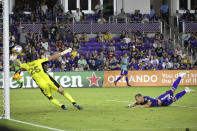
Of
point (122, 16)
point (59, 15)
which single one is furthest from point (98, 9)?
point (59, 15)

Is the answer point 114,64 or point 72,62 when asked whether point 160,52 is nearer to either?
point 114,64

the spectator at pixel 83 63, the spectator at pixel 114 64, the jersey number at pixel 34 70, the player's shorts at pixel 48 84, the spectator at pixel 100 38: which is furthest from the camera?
the spectator at pixel 100 38

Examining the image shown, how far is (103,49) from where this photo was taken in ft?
110

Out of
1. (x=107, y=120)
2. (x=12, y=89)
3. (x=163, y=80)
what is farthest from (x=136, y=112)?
(x=163, y=80)

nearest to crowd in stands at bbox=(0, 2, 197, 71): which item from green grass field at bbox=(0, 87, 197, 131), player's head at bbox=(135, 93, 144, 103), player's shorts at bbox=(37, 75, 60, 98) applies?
green grass field at bbox=(0, 87, 197, 131)

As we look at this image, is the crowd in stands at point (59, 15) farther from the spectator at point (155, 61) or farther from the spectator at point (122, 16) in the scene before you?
the spectator at point (155, 61)

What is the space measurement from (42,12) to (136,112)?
2163 cm

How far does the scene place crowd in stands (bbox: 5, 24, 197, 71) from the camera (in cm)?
3159

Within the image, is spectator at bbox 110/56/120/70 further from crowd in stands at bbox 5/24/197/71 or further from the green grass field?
the green grass field

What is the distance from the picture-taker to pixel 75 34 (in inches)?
1356

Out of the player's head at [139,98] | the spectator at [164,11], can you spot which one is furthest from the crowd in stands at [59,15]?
the player's head at [139,98]

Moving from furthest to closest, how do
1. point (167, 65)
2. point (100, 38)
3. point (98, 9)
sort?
point (98, 9)
point (100, 38)
point (167, 65)

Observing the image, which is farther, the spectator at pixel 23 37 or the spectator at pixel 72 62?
the spectator at pixel 23 37

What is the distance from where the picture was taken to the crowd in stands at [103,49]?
3159 cm
